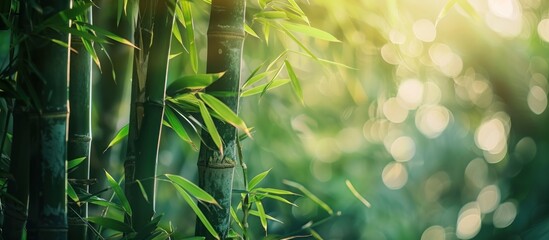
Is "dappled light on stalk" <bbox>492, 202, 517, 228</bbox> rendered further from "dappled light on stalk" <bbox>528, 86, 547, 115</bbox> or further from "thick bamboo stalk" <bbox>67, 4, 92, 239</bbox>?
"thick bamboo stalk" <bbox>67, 4, 92, 239</bbox>

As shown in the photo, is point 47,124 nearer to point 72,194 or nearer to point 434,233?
point 72,194

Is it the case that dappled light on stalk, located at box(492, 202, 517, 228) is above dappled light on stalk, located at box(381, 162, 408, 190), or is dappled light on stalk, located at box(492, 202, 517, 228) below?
below

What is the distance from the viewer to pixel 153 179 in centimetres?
102

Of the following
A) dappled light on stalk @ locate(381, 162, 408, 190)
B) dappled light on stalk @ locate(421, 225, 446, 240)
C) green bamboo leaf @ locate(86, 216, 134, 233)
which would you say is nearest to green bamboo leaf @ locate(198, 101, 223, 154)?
green bamboo leaf @ locate(86, 216, 134, 233)

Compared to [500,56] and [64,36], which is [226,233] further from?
[500,56]

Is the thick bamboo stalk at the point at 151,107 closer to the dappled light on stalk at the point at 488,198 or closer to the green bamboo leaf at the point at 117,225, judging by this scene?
the green bamboo leaf at the point at 117,225

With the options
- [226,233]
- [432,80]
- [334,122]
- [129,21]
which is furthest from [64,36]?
[432,80]

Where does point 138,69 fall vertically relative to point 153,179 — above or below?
above

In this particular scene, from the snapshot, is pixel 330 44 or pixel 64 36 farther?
pixel 330 44

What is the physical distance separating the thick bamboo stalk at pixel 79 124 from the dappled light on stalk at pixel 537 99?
3897 millimetres

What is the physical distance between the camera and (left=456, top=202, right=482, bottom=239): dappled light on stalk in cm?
470

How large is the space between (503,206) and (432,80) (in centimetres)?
95

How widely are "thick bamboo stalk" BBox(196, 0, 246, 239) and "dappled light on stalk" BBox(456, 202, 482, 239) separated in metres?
3.80

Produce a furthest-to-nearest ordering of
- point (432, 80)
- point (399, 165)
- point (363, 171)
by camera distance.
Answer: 1. point (399, 165)
2. point (432, 80)
3. point (363, 171)
